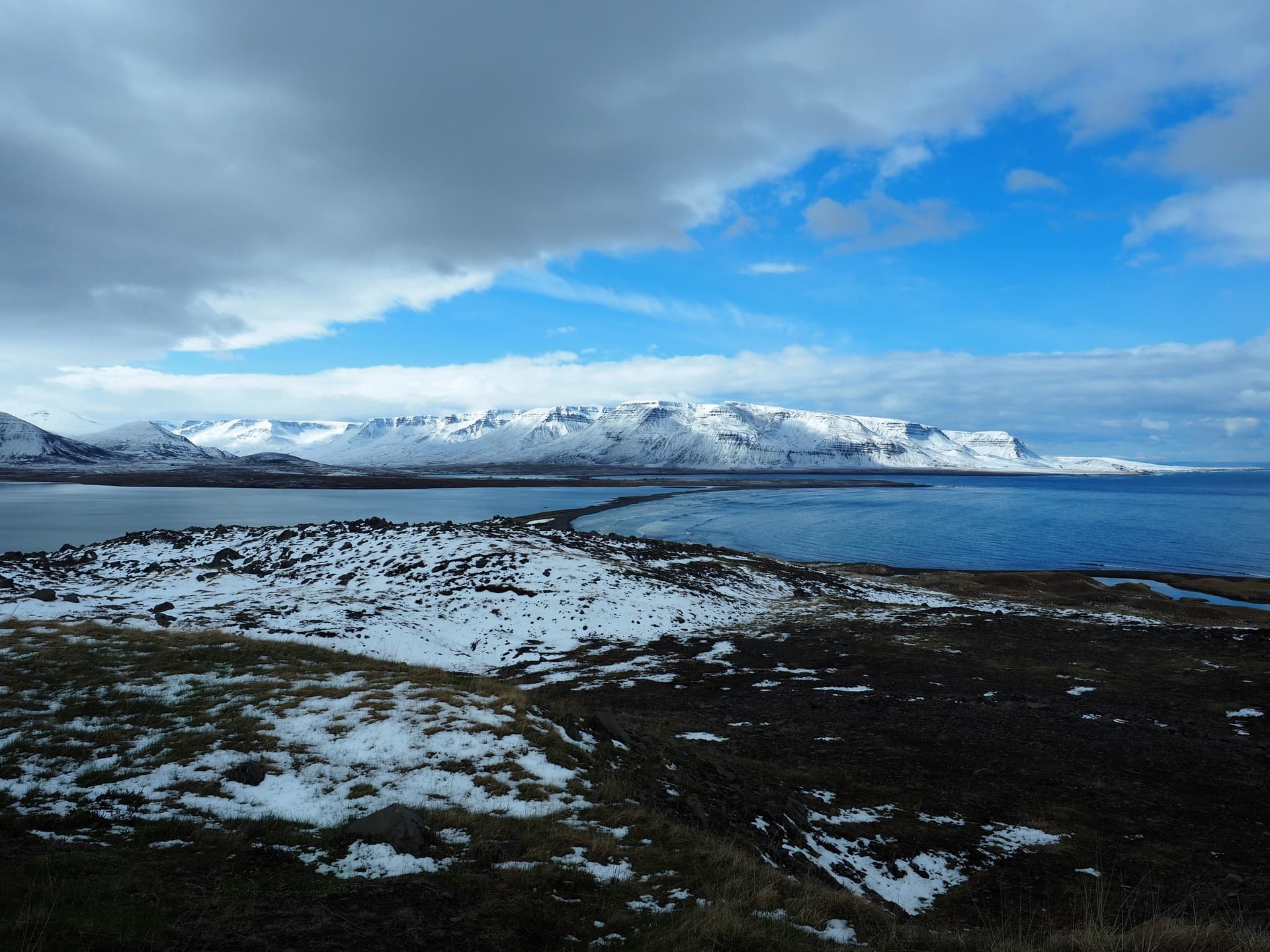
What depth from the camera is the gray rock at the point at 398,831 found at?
7.15 metres

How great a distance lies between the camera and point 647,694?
18.5 meters

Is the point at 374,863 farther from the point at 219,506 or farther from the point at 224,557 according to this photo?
the point at 219,506

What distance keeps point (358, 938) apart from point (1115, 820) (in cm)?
1190

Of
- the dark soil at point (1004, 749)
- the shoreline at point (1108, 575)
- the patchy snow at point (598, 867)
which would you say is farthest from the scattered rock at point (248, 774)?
the shoreline at point (1108, 575)

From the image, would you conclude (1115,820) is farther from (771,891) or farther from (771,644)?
(771,644)

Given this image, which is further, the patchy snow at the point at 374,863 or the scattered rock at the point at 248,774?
the scattered rock at the point at 248,774

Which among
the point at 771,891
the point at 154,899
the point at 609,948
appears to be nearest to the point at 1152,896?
the point at 771,891

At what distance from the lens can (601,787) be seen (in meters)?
9.45

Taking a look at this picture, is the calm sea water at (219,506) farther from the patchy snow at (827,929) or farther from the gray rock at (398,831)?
the patchy snow at (827,929)

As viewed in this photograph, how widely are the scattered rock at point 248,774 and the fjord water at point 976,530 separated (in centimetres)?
6112

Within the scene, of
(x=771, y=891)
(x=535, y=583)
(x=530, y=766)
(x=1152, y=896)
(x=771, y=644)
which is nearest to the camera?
(x=771, y=891)

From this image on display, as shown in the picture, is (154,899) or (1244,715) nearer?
(154,899)

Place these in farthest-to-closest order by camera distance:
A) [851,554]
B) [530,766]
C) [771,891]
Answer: [851,554] < [530,766] < [771,891]

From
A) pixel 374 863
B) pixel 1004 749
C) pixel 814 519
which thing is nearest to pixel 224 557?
pixel 374 863
